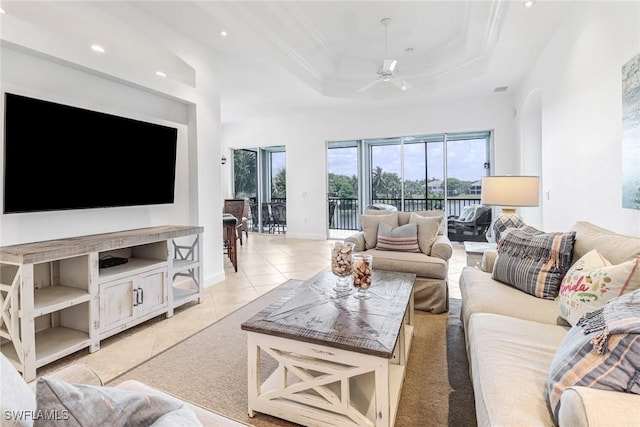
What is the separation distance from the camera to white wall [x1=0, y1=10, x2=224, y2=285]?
236 centimetres

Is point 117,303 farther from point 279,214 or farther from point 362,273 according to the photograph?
point 279,214

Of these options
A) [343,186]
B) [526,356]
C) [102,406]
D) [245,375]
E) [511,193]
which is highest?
[343,186]

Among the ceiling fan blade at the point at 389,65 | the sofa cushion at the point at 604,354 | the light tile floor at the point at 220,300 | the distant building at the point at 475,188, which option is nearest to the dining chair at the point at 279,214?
the light tile floor at the point at 220,300

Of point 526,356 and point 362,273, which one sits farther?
point 362,273

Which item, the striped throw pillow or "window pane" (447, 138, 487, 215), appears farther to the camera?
"window pane" (447, 138, 487, 215)

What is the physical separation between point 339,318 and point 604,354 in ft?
3.47

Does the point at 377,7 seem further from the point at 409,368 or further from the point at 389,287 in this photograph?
the point at 409,368

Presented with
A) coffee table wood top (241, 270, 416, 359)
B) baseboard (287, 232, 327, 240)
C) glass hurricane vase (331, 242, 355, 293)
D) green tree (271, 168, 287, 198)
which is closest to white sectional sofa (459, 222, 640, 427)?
coffee table wood top (241, 270, 416, 359)

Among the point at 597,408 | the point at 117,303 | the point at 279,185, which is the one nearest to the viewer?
the point at 597,408

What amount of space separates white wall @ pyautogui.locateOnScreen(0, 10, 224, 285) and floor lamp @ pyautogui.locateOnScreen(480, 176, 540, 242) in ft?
10.2

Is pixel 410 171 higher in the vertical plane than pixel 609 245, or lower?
higher

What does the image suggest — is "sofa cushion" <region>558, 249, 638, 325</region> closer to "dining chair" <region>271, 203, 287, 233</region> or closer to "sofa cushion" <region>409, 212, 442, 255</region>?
"sofa cushion" <region>409, 212, 442, 255</region>

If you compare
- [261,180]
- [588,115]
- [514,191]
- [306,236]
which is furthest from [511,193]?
[261,180]

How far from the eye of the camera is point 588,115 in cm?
275
